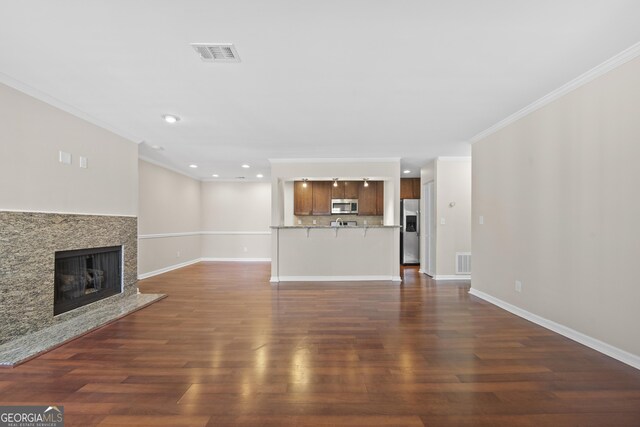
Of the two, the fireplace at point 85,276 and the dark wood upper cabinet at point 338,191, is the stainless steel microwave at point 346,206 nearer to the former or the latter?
the dark wood upper cabinet at point 338,191

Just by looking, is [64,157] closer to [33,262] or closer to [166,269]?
[33,262]

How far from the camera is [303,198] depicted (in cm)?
796

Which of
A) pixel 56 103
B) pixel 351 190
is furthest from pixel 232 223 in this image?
pixel 56 103

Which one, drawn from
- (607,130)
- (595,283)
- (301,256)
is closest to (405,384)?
(595,283)

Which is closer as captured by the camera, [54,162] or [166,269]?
[54,162]

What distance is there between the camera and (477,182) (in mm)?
4711

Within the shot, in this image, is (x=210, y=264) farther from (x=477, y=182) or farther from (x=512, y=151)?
(x=512, y=151)

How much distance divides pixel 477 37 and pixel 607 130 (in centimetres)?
154

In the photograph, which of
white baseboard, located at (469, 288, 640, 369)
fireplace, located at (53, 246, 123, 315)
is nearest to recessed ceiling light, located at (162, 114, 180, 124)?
fireplace, located at (53, 246, 123, 315)

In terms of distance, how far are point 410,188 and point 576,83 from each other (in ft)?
17.9

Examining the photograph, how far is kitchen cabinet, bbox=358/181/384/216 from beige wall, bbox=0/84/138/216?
521 centimetres

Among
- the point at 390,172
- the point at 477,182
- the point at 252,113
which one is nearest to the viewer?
the point at 252,113

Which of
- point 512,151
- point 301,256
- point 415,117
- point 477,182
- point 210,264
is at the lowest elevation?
point 210,264

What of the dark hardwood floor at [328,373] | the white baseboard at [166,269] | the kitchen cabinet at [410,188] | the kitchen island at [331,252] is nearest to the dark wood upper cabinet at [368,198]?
the kitchen cabinet at [410,188]
